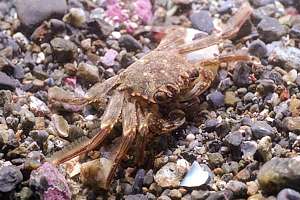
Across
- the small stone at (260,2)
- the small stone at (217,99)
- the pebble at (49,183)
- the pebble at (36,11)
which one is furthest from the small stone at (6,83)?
the small stone at (260,2)

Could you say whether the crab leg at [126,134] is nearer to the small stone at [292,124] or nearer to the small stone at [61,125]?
the small stone at [61,125]

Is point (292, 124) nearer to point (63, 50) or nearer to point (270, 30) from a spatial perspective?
point (270, 30)

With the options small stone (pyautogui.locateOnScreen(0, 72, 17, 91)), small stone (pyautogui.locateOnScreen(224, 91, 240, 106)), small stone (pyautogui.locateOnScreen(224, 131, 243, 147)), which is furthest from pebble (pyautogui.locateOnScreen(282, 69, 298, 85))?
small stone (pyautogui.locateOnScreen(0, 72, 17, 91))

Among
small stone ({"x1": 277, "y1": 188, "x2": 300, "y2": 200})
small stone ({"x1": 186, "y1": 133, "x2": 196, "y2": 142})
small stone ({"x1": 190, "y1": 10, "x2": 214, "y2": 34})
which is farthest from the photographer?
small stone ({"x1": 190, "y1": 10, "x2": 214, "y2": 34})

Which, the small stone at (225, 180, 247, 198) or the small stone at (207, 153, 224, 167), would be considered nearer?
the small stone at (225, 180, 247, 198)

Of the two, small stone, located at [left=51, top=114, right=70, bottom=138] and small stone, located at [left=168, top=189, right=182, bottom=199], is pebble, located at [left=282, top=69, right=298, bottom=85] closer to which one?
small stone, located at [left=168, top=189, right=182, bottom=199]

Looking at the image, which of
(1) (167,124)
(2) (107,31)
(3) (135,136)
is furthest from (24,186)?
(2) (107,31)
